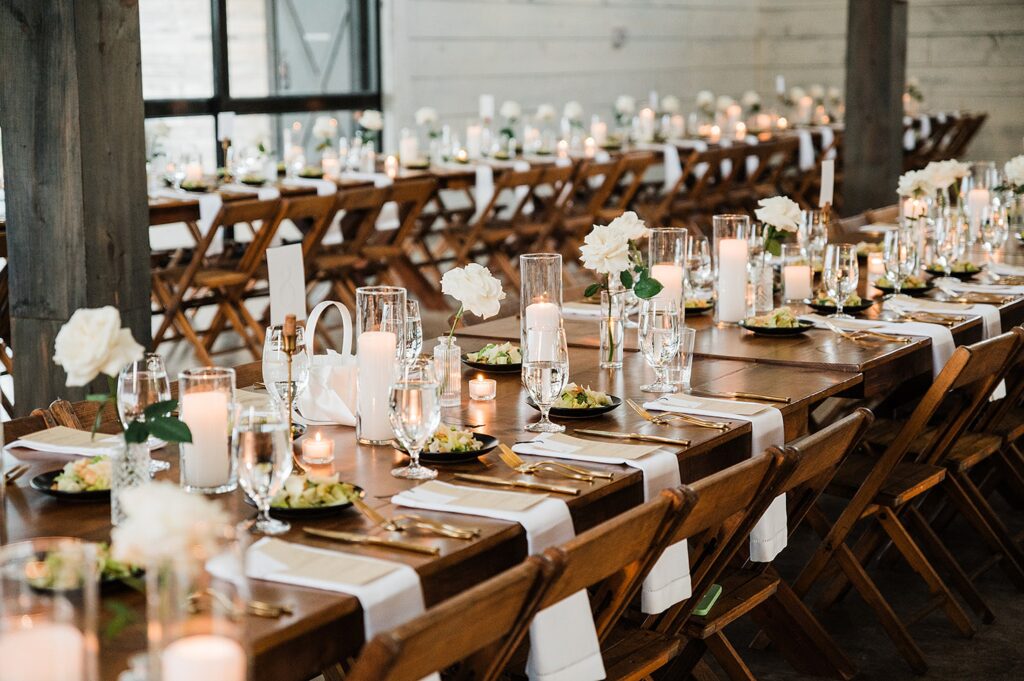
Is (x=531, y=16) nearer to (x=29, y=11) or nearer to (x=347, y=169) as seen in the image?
(x=347, y=169)

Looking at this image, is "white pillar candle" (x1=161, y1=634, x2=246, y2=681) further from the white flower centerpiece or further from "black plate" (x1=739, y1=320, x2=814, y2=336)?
"black plate" (x1=739, y1=320, x2=814, y2=336)

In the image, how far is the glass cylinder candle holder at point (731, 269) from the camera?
4.06 m

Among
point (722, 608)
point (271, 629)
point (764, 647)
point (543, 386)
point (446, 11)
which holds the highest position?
point (446, 11)

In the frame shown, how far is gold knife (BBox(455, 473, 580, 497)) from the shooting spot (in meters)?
2.36

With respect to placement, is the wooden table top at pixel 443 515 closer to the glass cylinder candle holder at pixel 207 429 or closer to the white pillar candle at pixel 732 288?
the glass cylinder candle holder at pixel 207 429

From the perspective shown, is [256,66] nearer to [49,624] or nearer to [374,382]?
[374,382]

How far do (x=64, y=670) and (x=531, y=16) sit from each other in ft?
37.8

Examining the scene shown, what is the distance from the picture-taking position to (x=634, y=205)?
10078 millimetres

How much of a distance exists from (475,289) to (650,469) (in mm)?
618

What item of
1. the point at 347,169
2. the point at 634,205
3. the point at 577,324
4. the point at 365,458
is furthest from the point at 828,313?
the point at 634,205

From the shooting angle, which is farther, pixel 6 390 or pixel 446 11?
pixel 446 11

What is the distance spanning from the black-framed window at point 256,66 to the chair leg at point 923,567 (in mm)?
6357

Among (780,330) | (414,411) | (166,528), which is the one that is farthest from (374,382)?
(780,330)

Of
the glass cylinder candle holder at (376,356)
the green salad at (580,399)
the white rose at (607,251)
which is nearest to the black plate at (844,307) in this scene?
the white rose at (607,251)
